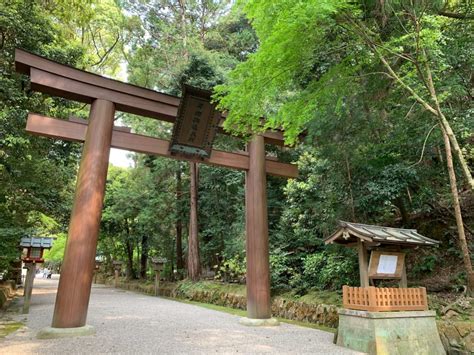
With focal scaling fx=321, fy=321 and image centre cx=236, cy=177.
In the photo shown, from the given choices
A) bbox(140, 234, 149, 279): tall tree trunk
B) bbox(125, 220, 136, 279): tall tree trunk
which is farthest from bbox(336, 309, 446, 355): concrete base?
bbox(125, 220, 136, 279): tall tree trunk

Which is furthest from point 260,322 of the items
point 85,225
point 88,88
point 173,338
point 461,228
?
point 88,88

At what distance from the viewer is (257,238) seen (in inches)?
298

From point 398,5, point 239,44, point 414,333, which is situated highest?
point 239,44

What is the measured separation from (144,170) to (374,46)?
15086mm

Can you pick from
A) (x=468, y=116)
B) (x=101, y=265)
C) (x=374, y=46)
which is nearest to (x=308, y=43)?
(x=374, y=46)

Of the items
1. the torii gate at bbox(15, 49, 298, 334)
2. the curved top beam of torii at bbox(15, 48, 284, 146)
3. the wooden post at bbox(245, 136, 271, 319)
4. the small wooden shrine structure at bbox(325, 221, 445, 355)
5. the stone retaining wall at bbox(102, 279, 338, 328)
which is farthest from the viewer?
the stone retaining wall at bbox(102, 279, 338, 328)

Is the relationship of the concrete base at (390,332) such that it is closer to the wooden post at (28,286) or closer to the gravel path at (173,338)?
the gravel path at (173,338)

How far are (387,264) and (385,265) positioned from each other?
5 cm

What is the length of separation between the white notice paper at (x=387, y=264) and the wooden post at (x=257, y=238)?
2.72 m

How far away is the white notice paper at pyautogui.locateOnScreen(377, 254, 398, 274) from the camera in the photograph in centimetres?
550

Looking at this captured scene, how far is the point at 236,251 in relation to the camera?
469 inches

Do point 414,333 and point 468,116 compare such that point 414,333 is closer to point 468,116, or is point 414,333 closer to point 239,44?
point 468,116

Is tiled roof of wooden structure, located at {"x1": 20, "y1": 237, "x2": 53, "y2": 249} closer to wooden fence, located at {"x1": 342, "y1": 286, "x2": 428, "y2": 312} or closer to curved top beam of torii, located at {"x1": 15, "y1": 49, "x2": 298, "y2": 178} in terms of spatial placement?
curved top beam of torii, located at {"x1": 15, "y1": 49, "x2": 298, "y2": 178}

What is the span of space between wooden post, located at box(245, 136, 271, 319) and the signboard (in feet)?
8.80
